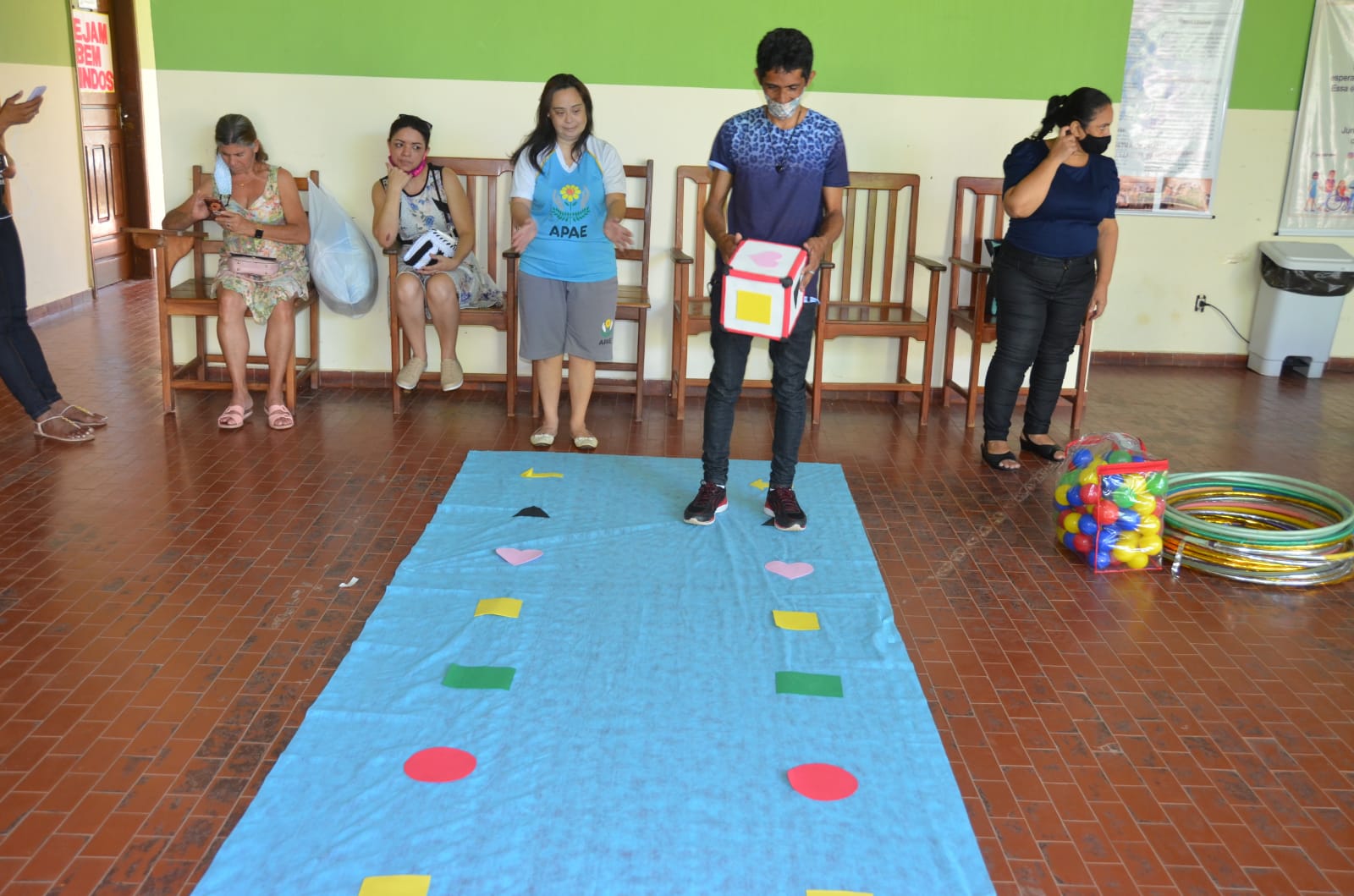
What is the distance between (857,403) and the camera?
546cm

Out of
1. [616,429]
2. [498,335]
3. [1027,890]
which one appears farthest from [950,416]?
[1027,890]

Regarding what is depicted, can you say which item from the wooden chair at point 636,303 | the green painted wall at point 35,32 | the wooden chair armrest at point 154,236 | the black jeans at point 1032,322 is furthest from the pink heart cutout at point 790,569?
the green painted wall at point 35,32

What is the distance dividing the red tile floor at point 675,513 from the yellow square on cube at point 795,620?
27 cm

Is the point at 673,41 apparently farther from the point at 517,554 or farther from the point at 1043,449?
the point at 517,554

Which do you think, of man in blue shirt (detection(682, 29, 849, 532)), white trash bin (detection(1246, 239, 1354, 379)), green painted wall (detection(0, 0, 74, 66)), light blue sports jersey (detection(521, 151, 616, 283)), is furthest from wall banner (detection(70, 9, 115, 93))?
white trash bin (detection(1246, 239, 1354, 379))

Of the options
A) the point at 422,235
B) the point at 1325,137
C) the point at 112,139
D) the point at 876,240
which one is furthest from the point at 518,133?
the point at 1325,137

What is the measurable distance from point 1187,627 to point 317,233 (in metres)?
3.66

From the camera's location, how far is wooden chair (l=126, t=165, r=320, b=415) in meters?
4.70

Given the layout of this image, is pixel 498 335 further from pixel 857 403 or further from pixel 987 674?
pixel 987 674

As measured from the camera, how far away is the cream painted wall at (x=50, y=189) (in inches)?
251

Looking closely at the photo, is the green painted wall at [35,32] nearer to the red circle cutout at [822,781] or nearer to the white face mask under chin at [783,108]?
the white face mask under chin at [783,108]

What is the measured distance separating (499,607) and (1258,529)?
8.37ft

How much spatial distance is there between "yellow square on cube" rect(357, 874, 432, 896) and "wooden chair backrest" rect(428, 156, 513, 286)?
3.44 m

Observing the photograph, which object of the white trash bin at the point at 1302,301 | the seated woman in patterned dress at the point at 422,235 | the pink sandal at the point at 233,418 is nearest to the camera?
the pink sandal at the point at 233,418
